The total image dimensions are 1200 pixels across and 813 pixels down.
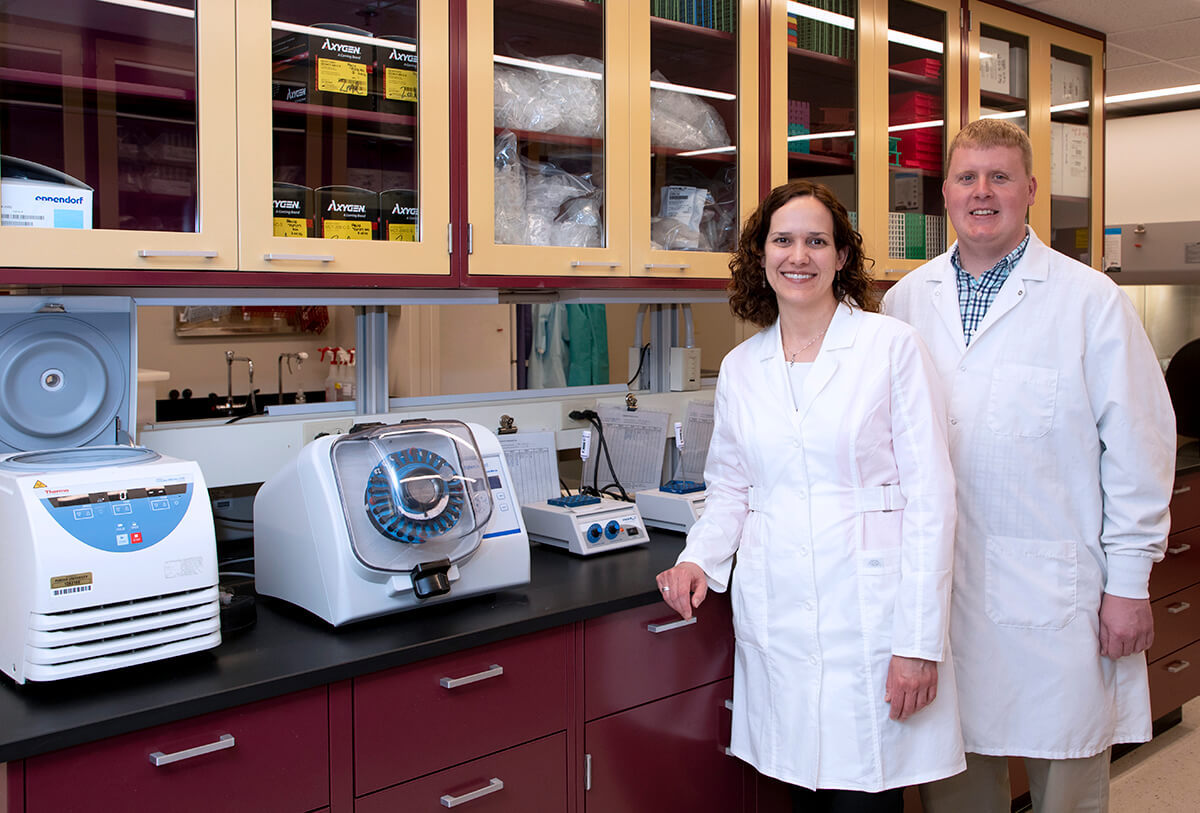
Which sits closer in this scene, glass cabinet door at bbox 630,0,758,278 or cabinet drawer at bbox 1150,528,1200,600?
glass cabinet door at bbox 630,0,758,278

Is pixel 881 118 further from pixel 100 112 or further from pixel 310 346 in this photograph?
pixel 310 346

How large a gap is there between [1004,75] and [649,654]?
2.29 metres

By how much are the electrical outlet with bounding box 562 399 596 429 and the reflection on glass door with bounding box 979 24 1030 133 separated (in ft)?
5.20

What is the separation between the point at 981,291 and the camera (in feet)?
6.64

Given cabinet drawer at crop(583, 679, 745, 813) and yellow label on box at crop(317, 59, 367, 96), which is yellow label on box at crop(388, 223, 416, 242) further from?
cabinet drawer at crop(583, 679, 745, 813)

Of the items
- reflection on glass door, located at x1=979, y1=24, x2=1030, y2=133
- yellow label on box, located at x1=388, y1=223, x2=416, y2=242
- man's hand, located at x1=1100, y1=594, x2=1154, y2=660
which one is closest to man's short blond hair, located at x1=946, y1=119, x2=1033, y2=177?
man's hand, located at x1=1100, y1=594, x2=1154, y2=660

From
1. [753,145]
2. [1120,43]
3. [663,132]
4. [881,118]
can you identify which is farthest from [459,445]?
[1120,43]

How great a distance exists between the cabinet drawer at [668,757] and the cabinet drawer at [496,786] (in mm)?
81

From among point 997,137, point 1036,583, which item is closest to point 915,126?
point 997,137

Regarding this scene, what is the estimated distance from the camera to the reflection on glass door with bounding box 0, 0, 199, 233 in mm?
1583

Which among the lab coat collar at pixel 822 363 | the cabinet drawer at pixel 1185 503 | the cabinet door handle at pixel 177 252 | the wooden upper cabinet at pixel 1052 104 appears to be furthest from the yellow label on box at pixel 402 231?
the cabinet drawer at pixel 1185 503

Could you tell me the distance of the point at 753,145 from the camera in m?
2.52

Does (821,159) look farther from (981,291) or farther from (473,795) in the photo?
(473,795)

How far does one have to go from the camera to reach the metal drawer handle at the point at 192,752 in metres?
1.31
